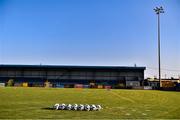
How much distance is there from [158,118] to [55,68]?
12071 cm

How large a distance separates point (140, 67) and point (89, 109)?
11456 centimetres

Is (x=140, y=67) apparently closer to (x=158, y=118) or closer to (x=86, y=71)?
(x=86, y=71)

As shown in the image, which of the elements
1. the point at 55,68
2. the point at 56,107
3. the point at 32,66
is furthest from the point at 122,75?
the point at 56,107

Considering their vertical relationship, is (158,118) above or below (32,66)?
below

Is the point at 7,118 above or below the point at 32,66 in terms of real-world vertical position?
below

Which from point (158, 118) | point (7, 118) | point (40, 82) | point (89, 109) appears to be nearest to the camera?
point (7, 118)

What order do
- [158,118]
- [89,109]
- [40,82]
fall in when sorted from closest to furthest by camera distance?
1. [158,118]
2. [89,109]
3. [40,82]

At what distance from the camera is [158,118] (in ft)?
73.0

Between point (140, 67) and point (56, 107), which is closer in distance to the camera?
point (56, 107)

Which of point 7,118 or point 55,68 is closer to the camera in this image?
point 7,118

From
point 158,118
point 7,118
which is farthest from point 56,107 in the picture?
point 158,118

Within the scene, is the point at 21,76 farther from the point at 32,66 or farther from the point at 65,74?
the point at 65,74

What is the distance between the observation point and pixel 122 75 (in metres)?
141

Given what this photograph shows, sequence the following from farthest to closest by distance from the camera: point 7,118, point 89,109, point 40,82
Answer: point 40,82 → point 89,109 → point 7,118
